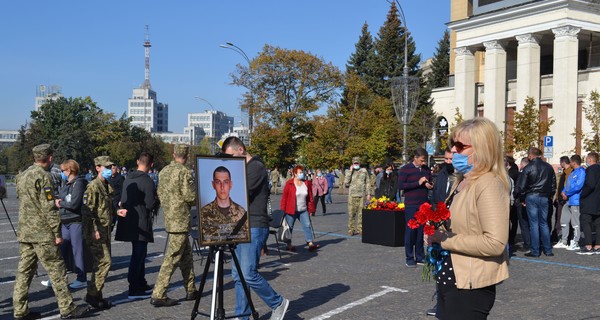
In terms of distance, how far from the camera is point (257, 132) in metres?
48.5

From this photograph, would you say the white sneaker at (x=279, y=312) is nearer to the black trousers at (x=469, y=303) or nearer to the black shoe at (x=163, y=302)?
the black shoe at (x=163, y=302)

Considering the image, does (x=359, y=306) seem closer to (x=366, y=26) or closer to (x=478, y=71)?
(x=478, y=71)

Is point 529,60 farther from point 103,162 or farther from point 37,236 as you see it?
point 37,236

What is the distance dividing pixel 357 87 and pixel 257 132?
31.3ft

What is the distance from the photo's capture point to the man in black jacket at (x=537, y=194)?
11875 millimetres

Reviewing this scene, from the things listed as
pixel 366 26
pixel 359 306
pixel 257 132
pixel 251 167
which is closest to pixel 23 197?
pixel 251 167

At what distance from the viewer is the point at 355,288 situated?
8891 mm

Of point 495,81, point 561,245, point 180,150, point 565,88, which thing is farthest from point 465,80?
point 180,150

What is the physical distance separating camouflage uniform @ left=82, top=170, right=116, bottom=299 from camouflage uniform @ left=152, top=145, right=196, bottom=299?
699mm

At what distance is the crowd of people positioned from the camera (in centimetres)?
362

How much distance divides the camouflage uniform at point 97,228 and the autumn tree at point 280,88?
39.3 m

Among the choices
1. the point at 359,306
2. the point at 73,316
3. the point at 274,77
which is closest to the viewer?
the point at 73,316

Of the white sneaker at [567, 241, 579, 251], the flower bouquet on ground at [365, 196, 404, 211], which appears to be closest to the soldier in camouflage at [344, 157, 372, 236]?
the flower bouquet on ground at [365, 196, 404, 211]

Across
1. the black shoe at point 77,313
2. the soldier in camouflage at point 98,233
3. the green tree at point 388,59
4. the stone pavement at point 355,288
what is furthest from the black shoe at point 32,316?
the green tree at point 388,59
